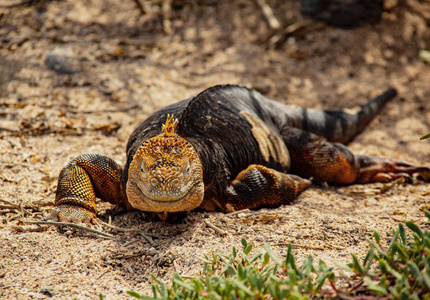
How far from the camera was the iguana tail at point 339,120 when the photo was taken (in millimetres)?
5734

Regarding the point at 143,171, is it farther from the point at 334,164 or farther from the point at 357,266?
the point at 334,164

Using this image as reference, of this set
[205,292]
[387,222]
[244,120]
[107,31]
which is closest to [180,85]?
[107,31]

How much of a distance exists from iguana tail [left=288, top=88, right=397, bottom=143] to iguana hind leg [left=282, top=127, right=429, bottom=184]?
2.03 ft

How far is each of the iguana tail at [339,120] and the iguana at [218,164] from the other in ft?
0.07

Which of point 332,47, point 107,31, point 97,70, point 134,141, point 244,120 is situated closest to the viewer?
point 134,141

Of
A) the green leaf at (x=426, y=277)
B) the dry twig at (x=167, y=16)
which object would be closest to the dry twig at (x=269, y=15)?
the dry twig at (x=167, y=16)

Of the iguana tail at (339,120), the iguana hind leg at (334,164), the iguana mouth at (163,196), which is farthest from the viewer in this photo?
the iguana tail at (339,120)

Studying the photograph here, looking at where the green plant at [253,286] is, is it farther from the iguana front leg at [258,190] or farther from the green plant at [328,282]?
the iguana front leg at [258,190]

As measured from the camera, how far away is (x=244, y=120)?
451 centimetres

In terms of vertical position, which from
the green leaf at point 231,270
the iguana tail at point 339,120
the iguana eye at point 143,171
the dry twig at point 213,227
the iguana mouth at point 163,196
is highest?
the iguana eye at point 143,171

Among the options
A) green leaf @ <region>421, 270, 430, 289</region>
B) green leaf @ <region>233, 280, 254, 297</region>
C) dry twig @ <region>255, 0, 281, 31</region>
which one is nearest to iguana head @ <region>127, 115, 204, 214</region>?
green leaf @ <region>233, 280, 254, 297</region>

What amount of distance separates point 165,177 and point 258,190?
1266mm

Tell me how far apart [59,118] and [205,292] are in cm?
408

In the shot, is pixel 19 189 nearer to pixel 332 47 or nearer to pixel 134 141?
pixel 134 141
